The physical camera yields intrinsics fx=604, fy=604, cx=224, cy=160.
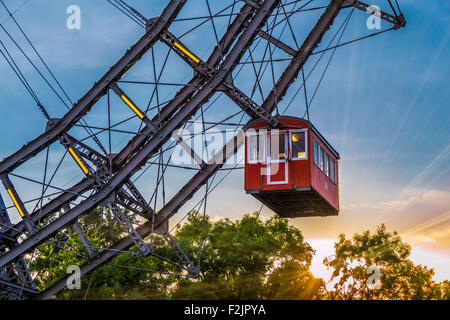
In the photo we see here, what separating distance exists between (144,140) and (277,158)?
5296mm

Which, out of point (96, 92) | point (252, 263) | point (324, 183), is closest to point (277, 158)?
point (324, 183)

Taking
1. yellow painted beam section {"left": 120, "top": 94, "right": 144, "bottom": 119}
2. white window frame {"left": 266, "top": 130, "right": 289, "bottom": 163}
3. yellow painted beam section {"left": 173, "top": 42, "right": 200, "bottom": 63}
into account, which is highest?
yellow painted beam section {"left": 173, "top": 42, "right": 200, "bottom": 63}

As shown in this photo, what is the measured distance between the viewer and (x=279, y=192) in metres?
20.8

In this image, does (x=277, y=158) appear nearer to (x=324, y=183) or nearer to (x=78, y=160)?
(x=324, y=183)

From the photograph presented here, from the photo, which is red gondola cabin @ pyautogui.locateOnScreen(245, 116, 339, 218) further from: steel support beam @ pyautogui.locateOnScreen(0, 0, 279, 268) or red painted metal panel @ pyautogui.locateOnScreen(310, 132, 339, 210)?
steel support beam @ pyautogui.locateOnScreen(0, 0, 279, 268)

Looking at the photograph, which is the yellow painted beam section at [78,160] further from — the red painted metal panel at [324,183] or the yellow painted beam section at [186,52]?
the red painted metal panel at [324,183]

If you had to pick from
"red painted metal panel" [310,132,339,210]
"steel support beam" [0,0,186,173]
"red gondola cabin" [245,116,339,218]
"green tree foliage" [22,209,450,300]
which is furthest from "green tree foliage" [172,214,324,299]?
"steel support beam" [0,0,186,173]

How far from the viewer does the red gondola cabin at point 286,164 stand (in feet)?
67.6

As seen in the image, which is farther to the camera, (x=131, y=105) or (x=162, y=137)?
(x=131, y=105)

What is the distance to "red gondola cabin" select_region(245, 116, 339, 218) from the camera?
20594mm

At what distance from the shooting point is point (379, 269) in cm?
4959

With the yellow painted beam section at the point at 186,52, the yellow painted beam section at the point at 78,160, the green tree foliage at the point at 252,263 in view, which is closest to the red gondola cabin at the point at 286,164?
the yellow painted beam section at the point at 186,52
